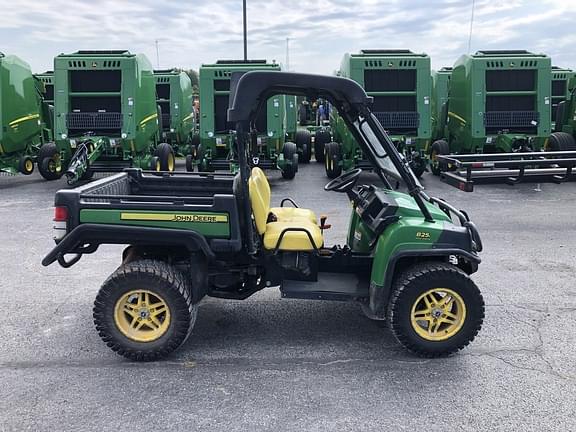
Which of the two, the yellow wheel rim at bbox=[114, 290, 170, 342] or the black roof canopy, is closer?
the black roof canopy

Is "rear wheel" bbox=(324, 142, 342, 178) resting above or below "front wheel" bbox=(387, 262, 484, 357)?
above

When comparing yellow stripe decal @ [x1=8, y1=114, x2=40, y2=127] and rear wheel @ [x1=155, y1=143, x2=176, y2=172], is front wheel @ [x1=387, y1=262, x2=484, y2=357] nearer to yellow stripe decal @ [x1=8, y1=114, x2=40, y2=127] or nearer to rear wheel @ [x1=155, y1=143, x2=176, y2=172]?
rear wheel @ [x1=155, y1=143, x2=176, y2=172]

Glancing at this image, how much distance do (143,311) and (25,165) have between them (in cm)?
1048

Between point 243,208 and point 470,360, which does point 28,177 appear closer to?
point 243,208

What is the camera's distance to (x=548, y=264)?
620cm

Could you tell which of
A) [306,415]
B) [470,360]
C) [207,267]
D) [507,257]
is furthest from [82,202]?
[507,257]

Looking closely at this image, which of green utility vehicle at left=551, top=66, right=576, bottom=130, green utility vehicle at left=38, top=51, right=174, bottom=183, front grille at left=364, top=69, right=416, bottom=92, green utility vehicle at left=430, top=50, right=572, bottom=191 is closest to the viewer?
green utility vehicle at left=38, top=51, right=174, bottom=183

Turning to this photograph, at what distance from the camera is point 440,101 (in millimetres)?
15227

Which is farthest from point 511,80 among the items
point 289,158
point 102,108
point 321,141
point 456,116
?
point 102,108

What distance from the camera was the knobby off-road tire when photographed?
3.85 m

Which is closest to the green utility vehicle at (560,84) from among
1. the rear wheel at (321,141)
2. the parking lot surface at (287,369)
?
the rear wheel at (321,141)

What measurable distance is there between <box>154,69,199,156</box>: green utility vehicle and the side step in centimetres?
1215

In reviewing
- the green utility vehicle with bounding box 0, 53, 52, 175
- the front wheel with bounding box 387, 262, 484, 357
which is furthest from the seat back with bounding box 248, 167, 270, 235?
the green utility vehicle with bounding box 0, 53, 52, 175

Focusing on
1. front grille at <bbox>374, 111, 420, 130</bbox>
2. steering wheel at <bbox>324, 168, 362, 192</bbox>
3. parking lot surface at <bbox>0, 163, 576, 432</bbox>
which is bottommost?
parking lot surface at <bbox>0, 163, 576, 432</bbox>
